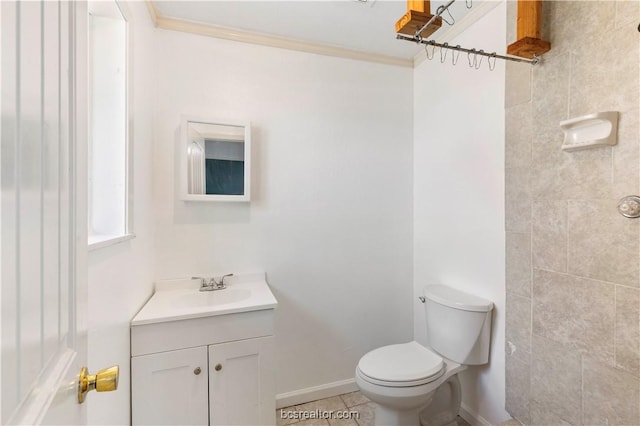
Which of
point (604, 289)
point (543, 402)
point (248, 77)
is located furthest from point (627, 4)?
point (248, 77)

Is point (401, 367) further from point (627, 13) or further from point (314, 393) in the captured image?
point (627, 13)

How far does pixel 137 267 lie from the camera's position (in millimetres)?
1365

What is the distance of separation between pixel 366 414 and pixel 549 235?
1447 millimetres

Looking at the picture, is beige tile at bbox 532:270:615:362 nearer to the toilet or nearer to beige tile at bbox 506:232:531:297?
beige tile at bbox 506:232:531:297

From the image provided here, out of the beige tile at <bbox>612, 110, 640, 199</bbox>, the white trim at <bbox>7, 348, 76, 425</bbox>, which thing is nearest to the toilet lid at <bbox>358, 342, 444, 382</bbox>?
the beige tile at <bbox>612, 110, 640, 199</bbox>

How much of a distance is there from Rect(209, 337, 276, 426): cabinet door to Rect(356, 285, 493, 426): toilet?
1.53ft

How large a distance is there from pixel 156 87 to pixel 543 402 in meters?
2.50

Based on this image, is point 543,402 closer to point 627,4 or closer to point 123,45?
point 627,4

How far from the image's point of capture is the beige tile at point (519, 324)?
1336mm

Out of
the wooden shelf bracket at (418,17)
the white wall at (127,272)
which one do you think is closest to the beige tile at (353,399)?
the white wall at (127,272)

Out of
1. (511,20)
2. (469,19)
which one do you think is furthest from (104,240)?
(469,19)

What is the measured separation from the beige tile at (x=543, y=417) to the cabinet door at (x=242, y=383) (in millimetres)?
1204

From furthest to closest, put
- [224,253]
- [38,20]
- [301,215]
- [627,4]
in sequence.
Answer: [301,215], [224,253], [627,4], [38,20]

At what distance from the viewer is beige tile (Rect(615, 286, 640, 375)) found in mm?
961
